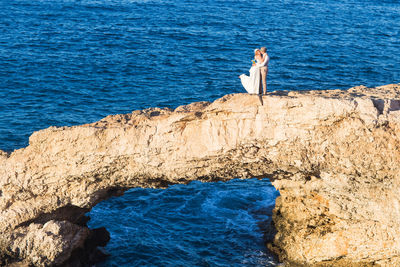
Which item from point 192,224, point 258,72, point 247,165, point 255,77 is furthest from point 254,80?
point 192,224

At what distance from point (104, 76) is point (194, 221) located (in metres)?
16.5

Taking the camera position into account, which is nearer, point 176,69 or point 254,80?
point 254,80

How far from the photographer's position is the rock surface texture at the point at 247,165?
489 inches

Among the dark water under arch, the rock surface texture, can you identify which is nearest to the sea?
the dark water under arch

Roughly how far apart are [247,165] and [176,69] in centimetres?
2125

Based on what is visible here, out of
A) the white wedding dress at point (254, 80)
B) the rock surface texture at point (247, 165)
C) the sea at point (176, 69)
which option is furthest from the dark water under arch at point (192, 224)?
the white wedding dress at point (254, 80)

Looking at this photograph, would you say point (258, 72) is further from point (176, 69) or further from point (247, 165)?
point (176, 69)

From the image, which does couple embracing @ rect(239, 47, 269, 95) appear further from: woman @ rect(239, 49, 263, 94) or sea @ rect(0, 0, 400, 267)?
sea @ rect(0, 0, 400, 267)

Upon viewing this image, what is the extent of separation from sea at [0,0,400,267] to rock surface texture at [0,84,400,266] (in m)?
2.71

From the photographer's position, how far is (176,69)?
34000mm

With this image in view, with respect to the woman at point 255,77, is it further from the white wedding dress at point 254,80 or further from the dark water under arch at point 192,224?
the dark water under arch at point 192,224

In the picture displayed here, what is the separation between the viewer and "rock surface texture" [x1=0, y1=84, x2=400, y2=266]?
12.4 meters

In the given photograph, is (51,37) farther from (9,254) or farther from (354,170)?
(354,170)

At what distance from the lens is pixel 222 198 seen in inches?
827
